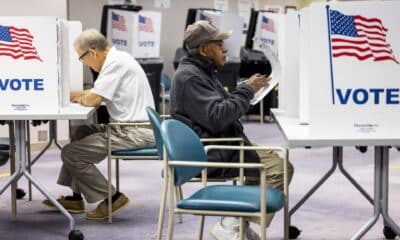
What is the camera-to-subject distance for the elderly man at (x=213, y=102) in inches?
127

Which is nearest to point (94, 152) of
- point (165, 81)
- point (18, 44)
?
point (18, 44)

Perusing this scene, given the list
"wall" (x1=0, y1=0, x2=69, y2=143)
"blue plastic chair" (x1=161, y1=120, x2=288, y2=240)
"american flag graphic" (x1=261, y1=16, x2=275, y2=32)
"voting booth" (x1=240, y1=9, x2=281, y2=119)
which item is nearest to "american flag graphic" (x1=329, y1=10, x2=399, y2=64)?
"blue plastic chair" (x1=161, y1=120, x2=288, y2=240)

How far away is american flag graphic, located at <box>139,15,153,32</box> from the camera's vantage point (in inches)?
290

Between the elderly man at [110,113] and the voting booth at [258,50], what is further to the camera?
the voting booth at [258,50]

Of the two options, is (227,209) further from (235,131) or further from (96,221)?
A: (96,221)

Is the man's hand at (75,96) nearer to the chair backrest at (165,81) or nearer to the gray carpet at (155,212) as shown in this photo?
the gray carpet at (155,212)

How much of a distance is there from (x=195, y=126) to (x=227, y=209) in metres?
0.79

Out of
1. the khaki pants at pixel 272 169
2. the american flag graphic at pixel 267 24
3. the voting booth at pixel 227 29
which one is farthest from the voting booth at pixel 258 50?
the khaki pants at pixel 272 169

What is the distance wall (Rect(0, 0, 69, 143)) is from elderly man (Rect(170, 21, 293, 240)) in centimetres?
350

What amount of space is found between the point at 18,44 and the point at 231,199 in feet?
4.89

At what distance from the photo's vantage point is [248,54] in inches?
360

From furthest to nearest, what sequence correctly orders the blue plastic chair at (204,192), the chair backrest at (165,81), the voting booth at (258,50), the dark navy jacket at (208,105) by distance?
the voting booth at (258,50)
the chair backrest at (165,81)
the dark navy jacket at (208,105)
the blue plastic chair at (204,192)

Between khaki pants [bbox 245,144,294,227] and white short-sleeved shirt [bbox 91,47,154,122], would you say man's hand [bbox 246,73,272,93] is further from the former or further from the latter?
white short-sleeved shirt [bbox 91,47,154,122]

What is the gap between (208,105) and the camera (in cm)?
321
